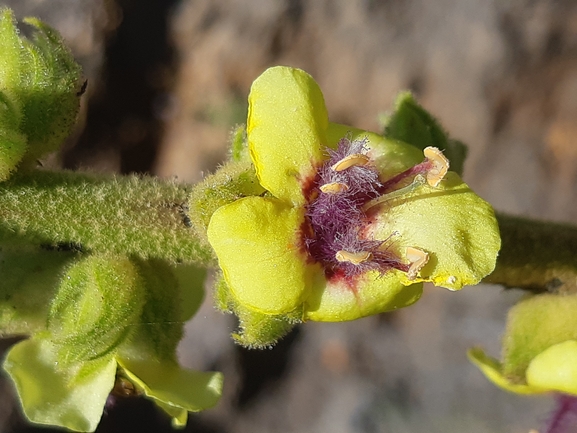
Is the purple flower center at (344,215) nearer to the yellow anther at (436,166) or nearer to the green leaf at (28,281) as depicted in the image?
the yellow anther at (436,166)

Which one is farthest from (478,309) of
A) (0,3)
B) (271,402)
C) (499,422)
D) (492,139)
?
(0,3)

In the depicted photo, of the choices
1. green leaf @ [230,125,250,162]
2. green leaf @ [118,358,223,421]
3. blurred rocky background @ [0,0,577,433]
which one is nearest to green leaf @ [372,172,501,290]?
green leaf @ [230,125,250,162]

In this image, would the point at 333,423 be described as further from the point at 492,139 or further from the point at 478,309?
the point at 492,139

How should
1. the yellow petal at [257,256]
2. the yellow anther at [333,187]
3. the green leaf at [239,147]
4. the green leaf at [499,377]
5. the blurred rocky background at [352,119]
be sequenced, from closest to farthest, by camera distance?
1. the yellow petal at [257,256]
2. the yellow anther at [333,187]
3. the green leaf at [239,147]
4. the green leaf at [499,377]
5. the blurred rocky background at [352,119]

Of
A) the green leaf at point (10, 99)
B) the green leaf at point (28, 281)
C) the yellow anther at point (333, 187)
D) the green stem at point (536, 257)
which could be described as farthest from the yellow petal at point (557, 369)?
the green leaf at point (10, 99)

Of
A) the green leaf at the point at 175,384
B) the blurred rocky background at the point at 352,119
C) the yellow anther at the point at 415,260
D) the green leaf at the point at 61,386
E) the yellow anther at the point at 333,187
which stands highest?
the yellow anther at the point at 333,187

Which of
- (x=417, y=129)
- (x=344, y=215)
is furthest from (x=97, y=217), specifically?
(x=417, y=129)
